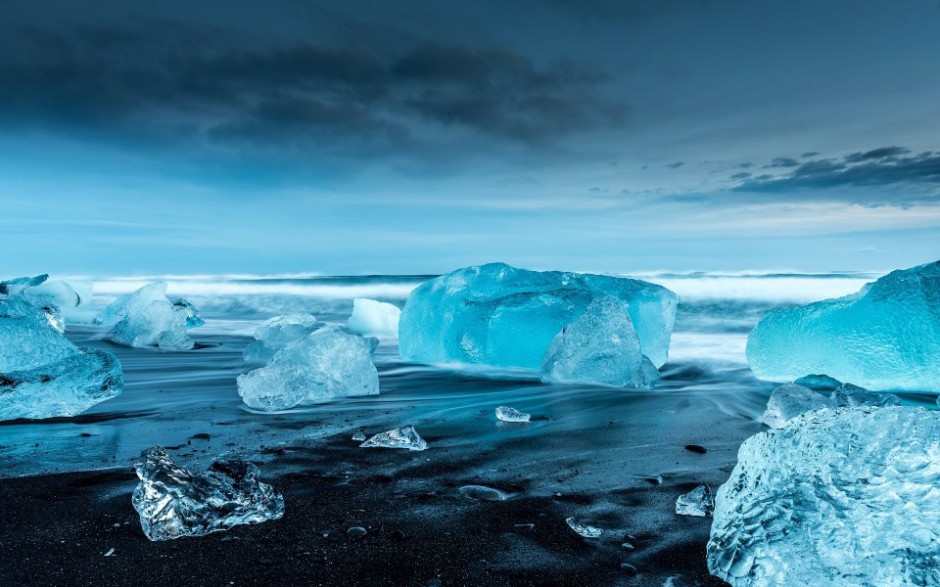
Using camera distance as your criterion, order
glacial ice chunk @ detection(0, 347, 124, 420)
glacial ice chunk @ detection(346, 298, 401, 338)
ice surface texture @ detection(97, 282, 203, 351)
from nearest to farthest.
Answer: glacial ice chunk @ detection(0, 347, 124, 420), ice surface texture @ detection(97, 282, 203, 351), glacial ice chunk @ detection(346, 298, 401, 338)

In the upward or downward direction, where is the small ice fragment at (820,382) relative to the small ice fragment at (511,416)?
upward

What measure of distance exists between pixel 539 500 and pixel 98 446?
6.47 ft

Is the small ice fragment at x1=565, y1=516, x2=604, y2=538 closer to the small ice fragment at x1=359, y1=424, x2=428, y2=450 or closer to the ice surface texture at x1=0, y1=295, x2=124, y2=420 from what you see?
the small ice fragment at x1=359, y1=424, x2=428, y2=450

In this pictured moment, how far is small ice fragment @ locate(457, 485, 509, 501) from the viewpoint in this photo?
2.07 m

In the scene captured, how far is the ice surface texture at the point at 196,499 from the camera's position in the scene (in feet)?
5.58

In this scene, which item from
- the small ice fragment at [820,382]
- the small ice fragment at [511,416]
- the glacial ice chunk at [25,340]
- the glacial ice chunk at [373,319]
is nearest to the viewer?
the small ice fragment at [511,416]

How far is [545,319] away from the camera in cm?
546

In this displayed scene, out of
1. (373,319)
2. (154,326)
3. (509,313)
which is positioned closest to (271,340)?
(154,326)

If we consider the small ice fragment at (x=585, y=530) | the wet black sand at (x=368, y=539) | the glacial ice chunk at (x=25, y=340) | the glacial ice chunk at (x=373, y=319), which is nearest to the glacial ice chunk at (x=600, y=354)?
the wet black sand at (x=368, y=539)

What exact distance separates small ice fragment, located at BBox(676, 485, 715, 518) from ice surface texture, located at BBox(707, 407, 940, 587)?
0.23 metres

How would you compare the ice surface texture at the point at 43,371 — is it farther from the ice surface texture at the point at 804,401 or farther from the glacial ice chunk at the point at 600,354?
the ice surface texture at the point at 804,401

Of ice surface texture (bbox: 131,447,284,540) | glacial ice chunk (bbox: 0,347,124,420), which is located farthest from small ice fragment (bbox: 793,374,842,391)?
glacial ice chunk (bbox: 0,347,124,420)

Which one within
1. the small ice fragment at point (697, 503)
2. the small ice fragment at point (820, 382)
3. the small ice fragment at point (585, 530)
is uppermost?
the small ice fragment at point (820, 382)

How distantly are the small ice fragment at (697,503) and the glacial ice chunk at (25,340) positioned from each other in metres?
3.75
